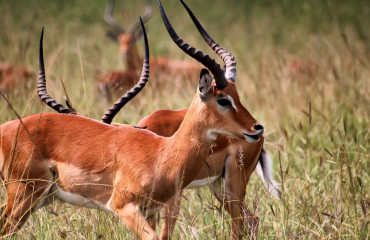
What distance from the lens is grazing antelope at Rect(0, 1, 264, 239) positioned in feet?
12.2

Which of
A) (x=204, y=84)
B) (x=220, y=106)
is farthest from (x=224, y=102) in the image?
(x=204, y=84)

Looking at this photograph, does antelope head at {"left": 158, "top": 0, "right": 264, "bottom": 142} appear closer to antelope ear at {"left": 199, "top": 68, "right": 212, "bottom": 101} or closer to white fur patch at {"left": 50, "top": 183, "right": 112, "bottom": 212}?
antelope ear at {"left": 199, "top": 68, "right": 212, "bottom": 101}

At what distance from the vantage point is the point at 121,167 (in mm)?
3836

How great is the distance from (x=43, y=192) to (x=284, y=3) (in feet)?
43.5

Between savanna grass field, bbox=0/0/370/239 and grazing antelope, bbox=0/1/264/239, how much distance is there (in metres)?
0.15

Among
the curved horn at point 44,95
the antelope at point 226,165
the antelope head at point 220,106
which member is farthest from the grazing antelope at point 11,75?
the antelope head at point 220,106

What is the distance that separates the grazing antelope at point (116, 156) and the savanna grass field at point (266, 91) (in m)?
0.15

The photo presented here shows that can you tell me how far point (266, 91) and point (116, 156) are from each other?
473 cm

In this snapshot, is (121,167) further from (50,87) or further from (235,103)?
(50,87)

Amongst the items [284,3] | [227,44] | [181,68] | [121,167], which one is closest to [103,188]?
[121,167]

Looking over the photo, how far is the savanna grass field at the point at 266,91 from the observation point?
4.07 metres

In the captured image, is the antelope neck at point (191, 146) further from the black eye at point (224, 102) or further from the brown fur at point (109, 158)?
the black eye at point (224, 102)

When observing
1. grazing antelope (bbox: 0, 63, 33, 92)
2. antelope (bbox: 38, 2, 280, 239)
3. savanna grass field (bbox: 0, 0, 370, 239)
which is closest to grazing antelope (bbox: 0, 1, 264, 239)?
savanna grass field (bbox: 0, 0, 370, 239)

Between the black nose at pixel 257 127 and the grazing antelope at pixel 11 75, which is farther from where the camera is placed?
the grazing antelope at pixel 11 75
